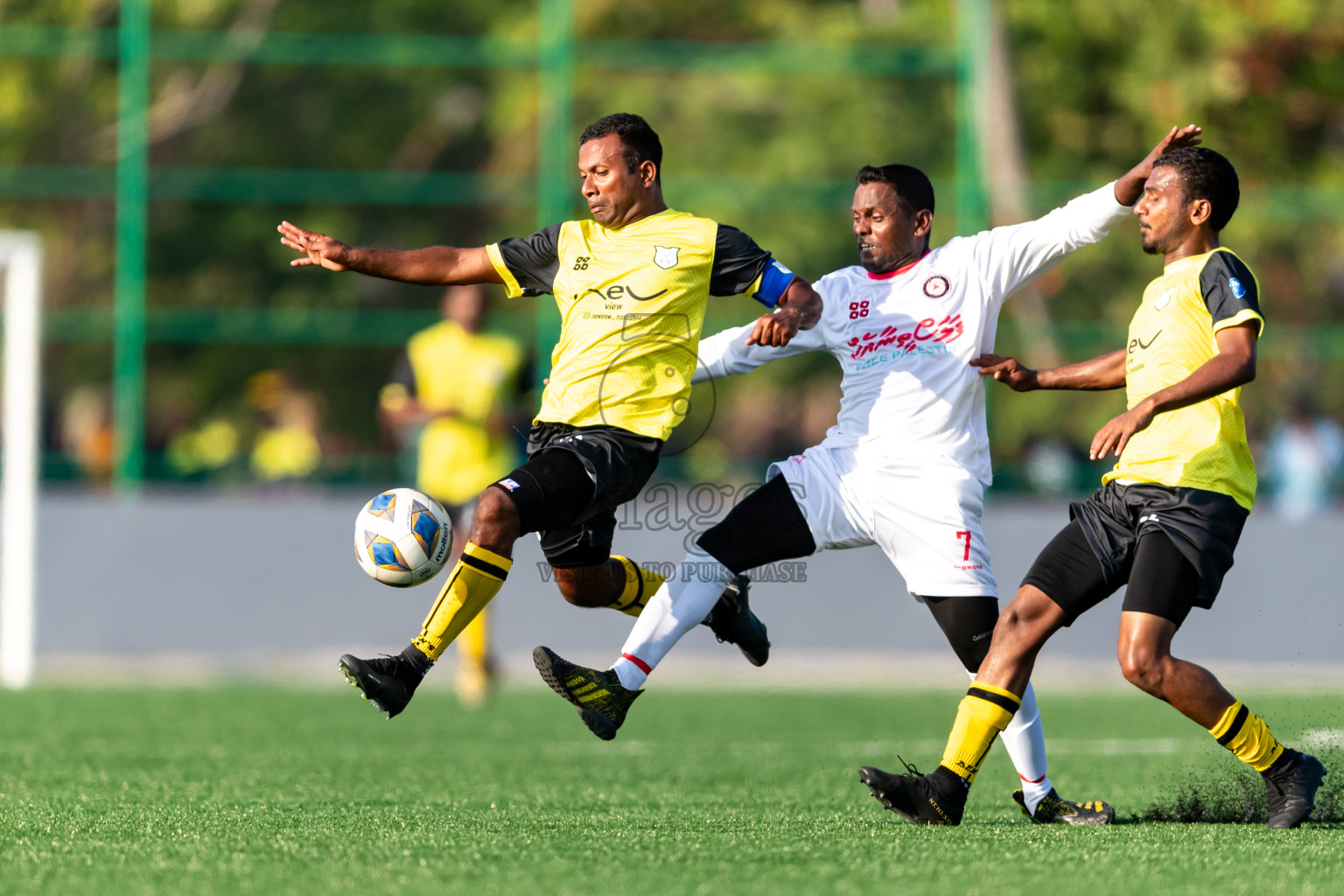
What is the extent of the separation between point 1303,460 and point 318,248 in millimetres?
10695

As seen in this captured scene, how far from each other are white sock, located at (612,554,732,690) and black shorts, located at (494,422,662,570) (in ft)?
1.10

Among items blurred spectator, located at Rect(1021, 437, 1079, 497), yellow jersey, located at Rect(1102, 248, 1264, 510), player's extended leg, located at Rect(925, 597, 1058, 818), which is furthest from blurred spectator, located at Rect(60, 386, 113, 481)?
yellow jersey, located at Rect(1102, 248, 1264, 510)

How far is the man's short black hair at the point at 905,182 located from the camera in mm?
5727

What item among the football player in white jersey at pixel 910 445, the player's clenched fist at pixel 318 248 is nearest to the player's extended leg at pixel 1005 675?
the football player in white jersey at pixel 910 445

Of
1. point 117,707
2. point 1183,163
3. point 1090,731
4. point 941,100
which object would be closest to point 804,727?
point 1090,731

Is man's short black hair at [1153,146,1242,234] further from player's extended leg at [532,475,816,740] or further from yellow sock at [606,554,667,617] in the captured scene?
yellow sock at [606,554,667,617]

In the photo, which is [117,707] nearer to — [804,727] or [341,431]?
[804,727]

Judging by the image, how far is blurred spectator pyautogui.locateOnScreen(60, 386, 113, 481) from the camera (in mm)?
12414

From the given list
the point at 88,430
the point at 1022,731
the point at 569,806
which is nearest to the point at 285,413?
the point at 88,430

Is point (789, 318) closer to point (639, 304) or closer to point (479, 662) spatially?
point (639, 304)

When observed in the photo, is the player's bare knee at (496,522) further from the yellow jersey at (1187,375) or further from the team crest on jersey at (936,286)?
the yellow jersey at (1187,375)

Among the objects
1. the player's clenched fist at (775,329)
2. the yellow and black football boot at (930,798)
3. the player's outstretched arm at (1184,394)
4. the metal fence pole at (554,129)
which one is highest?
the metal fence pole at (554,129)

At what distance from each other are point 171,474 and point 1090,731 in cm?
689

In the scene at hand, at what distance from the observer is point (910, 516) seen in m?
5.57
